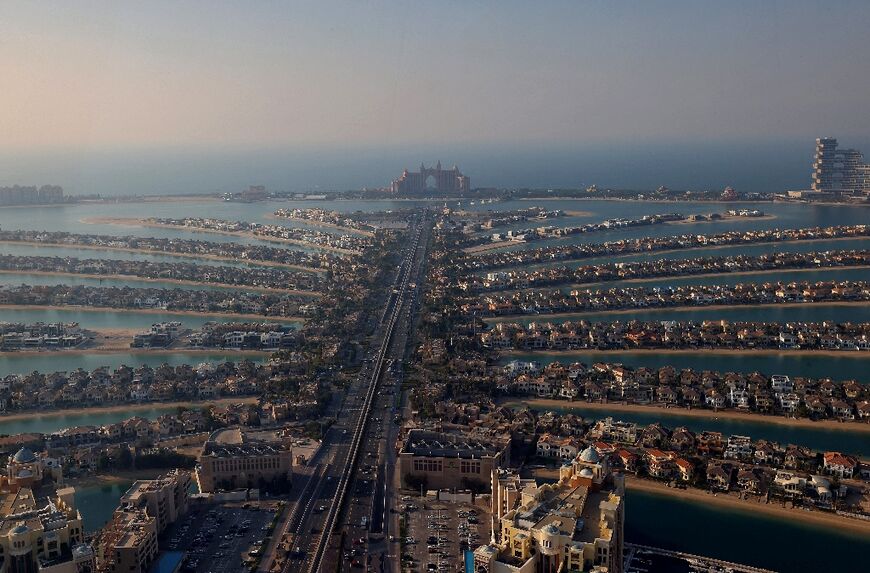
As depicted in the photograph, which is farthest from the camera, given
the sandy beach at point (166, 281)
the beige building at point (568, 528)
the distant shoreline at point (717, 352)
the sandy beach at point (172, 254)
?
the sandy beach at point (172, 254)

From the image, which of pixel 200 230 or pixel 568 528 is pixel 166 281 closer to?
pixel 200 230

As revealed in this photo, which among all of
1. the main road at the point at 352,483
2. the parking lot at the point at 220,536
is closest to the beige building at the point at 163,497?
the parking lot at the point at 220,536

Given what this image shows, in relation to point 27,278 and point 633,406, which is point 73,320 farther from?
point 633,406

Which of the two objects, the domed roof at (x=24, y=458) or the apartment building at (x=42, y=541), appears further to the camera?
the domed roof at (x=24, y=458)

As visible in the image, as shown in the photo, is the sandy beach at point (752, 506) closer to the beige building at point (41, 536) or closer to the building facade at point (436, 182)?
the beige building at point (41, 536)

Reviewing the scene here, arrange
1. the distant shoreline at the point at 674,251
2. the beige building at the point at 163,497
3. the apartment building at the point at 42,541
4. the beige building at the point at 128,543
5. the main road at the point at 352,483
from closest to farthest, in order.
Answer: the apartment building at the point at 42,541, the beige building at the point at 128,543, the main road at the point at 352,483, the beige building at the point at 163,497, the distant shoreline at the point at 674,251

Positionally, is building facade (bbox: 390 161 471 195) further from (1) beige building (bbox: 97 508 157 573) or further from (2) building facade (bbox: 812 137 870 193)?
(1) beige building (bbox: 97 508 157 573)
